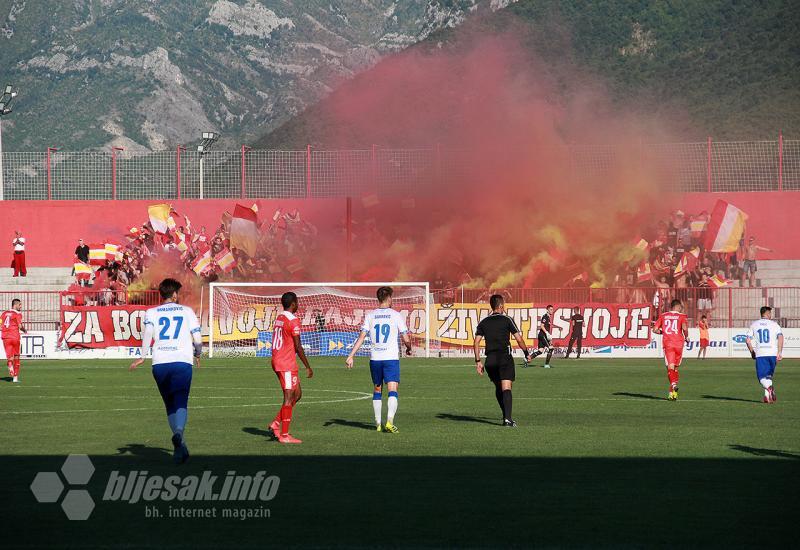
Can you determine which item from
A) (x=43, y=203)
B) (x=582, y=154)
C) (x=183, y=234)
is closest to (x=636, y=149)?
(x=582, y=154)

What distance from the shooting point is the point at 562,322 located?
45.4 meters

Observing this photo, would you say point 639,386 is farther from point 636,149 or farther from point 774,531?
point 636,149

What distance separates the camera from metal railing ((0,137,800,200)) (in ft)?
191

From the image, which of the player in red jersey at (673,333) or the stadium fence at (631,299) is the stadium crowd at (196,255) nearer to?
the stadium fence at (631,299)

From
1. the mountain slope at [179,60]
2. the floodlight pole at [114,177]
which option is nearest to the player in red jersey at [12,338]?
the floodlight pole at [114,177]

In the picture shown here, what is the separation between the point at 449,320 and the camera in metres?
45.5

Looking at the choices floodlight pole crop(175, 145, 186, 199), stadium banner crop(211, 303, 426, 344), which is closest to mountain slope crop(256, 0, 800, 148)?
floodlight pole crop(175, 145, 186, 199)

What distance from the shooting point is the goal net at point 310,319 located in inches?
1772

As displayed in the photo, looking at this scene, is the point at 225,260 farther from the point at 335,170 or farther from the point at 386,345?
the point at 386,345

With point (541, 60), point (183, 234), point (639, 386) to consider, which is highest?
point (541, 60)

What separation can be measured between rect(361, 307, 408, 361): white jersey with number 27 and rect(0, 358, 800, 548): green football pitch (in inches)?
47.9

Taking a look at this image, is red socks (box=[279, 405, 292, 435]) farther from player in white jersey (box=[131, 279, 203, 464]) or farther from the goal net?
the goal net

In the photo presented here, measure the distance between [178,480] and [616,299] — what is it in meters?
34.1

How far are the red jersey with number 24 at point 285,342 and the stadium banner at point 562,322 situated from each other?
2776 centimetres
